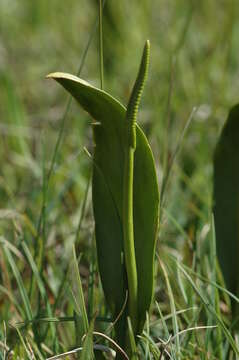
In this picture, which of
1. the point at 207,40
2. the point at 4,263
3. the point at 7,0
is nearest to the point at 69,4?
the point at 7,0

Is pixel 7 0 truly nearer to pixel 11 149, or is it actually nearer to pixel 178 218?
pixel 11 149

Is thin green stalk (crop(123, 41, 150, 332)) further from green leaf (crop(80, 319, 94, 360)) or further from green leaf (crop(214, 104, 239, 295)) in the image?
green leaf (crop(214, 104, 239, 295))

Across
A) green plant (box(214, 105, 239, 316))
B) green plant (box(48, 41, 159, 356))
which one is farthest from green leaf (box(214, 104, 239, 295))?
green plant (box(48, 41, 159, 356))

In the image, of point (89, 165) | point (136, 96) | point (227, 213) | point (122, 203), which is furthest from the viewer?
point (89, 165)

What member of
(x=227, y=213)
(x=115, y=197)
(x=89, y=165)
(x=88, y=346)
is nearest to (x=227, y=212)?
(x=227, y=213)

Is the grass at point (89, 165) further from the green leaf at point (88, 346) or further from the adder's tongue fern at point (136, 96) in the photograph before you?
the adder's tongue fern at point (136, 96)

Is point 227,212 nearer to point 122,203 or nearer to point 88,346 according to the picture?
point 122,203
